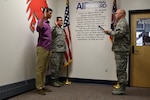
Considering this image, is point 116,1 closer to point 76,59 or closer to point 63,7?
point 63,7

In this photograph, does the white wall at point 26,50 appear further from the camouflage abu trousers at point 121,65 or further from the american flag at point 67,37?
the camouflage abu trousers at point 121,65

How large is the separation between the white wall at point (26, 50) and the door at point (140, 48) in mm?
247

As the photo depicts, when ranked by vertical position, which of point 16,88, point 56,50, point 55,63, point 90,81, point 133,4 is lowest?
point 90,81

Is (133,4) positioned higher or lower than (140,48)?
higher

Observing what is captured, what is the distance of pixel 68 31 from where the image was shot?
541 centimetres

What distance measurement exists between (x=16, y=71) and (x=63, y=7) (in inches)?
91.1

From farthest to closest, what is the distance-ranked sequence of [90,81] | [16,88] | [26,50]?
[90,81], [26,50], [16,88]

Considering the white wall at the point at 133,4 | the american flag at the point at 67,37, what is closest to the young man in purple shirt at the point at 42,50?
the american flag at the point at 67,37

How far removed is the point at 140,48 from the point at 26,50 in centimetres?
256

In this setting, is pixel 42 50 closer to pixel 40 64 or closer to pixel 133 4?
pixel 40 64

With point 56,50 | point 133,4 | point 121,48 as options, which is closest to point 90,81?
point 56,50

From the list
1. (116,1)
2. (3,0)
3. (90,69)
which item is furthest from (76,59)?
(3,0)

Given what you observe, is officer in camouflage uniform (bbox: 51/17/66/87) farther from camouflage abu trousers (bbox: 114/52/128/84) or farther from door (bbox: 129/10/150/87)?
door (bbox: 129/10/150/87)

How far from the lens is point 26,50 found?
14.2ft
